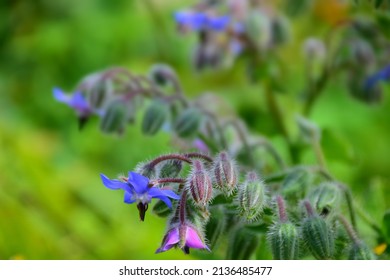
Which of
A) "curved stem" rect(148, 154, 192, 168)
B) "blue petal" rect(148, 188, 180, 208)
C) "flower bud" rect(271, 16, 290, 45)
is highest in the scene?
"flower bud" rect(271, 16, 290, 45)

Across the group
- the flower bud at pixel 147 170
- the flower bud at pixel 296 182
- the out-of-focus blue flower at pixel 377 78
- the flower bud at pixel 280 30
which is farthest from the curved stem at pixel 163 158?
the flower bud at pixel 280 30

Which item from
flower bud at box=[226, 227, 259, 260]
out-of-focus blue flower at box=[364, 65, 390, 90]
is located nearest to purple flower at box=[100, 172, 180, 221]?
flower bud at box=[226, 227, 259, 260]

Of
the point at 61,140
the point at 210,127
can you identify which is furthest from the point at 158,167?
the point at 61,140

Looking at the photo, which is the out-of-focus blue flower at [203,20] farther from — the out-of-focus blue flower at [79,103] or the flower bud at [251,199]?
the flower bud at [251,199]

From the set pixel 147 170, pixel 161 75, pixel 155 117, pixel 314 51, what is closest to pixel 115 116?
pixel 155 117

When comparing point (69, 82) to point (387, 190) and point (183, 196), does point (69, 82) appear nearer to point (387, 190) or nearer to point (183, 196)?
point (387, 190)

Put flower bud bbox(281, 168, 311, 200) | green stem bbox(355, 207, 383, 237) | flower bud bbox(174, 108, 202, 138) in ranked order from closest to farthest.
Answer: flower bud bbox(281, 168, 311, 200)
green stem bbox(355, 207, 383, 237)
flower bud bbox(174, 108, 202, 138)

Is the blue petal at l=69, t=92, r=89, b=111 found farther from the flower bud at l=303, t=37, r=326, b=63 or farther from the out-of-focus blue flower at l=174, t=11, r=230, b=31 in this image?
the flower bud at l=303, t=37, r=326, b=63
